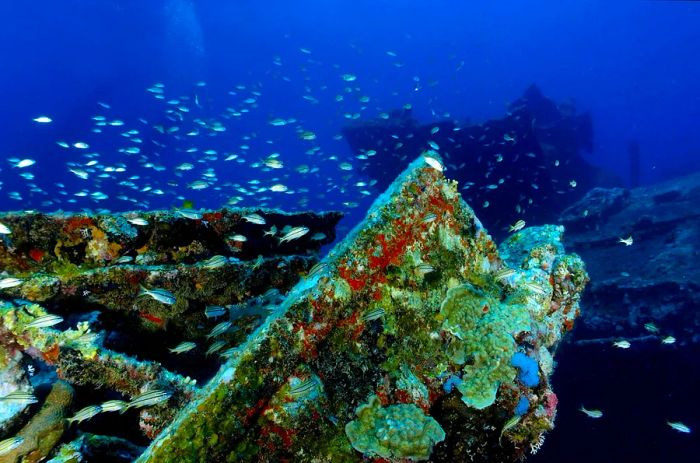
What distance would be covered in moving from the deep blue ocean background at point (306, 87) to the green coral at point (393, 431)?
9.45 m

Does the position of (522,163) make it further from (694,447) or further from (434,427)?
(434,427)

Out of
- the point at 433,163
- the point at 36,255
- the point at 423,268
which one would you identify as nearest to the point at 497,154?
the point at 433,163

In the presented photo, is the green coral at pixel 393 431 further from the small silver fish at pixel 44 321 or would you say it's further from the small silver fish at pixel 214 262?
the small silver fish at pixel 44 321

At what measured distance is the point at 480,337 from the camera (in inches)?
148

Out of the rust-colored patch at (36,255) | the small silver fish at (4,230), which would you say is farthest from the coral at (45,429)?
the small silver fish at (4,230)

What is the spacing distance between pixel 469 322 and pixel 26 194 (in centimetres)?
10010

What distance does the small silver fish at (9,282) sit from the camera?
408cm

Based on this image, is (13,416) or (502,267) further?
(502,267)

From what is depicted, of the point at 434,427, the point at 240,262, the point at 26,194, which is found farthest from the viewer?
the point at 26,194

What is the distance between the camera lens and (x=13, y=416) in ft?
11.7

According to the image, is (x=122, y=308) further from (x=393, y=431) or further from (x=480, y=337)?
(x=480, y=337)

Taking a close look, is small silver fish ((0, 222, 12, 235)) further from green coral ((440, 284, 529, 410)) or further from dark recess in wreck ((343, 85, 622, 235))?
dark recess in wreck ((343, 85, 622, 235))

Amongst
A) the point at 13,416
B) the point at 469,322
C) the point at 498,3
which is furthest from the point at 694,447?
the point at 498,3

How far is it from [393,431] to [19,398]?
140 inches
